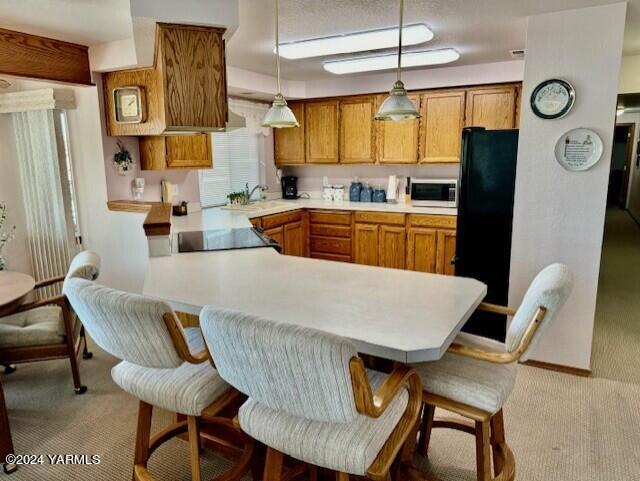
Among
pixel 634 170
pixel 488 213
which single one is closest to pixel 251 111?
pixel 488 213

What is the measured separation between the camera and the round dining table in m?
2.19

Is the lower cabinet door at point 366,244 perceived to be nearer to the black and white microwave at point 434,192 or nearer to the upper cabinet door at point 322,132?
the black and white microwave at point 434,192

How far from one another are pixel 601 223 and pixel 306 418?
2.41 m

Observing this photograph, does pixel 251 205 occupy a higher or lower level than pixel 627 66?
lower

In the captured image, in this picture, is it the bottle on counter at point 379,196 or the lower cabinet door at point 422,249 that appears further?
the bottle on counter at point 379,196

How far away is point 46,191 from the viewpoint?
3947mm

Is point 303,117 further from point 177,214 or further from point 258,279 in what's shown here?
point 258,279

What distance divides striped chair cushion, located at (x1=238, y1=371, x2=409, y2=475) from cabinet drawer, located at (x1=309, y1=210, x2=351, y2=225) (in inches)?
147

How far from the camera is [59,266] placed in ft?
13.5

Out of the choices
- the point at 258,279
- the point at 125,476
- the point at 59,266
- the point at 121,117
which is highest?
the point at 121,117

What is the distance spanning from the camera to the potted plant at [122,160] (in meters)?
3.86

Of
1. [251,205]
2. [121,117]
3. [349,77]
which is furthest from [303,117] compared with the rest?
[121,117]

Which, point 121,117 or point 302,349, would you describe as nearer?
point 302,349

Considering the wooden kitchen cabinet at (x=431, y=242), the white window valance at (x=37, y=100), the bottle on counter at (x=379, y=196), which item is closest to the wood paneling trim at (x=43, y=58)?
the white window valance at (x=37, y=100)
